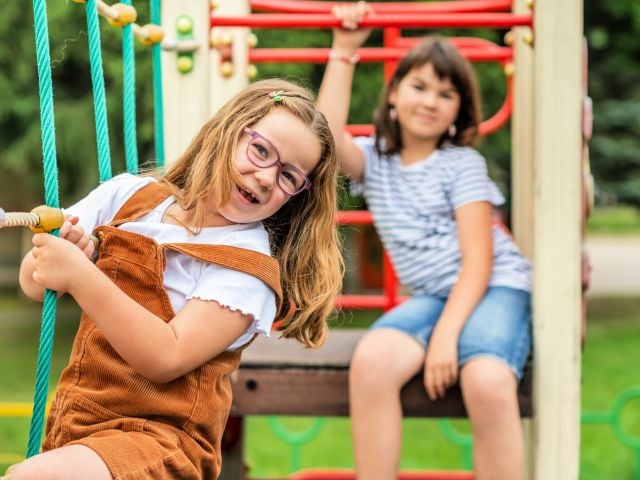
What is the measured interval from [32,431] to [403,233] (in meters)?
1.33

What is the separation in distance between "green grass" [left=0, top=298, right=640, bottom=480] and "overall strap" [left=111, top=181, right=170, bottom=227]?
194 centimetres

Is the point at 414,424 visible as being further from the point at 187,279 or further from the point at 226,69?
the point at 187,279

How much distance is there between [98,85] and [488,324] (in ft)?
3.52

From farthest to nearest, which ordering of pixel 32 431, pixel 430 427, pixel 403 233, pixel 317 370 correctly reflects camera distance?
pixel 430 427, pixel 403 233, pixel 317 370, pixel 32 431

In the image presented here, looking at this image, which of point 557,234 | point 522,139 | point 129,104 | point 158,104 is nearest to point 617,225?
point 522,139

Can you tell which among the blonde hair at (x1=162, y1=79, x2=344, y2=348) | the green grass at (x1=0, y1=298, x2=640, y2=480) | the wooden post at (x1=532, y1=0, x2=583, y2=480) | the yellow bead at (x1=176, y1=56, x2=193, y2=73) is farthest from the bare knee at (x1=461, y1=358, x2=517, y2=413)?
the green grass at (x1=0, y1=298, x2=640, y2=480)

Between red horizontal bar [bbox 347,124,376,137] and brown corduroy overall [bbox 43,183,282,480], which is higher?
red horizontal bar [bbox 347,124,376,137]

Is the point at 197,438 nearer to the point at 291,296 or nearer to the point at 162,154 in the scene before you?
the point at 291,296

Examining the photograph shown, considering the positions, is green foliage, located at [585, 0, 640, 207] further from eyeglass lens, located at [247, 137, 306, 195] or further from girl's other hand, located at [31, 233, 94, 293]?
girl's other hand, located at [31, 233, 94, 293]

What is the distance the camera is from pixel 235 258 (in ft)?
5.37

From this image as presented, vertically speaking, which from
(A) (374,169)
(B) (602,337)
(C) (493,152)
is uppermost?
(A) (374,169)

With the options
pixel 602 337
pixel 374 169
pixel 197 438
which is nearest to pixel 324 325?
pixel 197 438

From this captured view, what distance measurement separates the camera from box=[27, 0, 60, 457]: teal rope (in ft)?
4.75

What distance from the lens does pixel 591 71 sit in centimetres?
903
